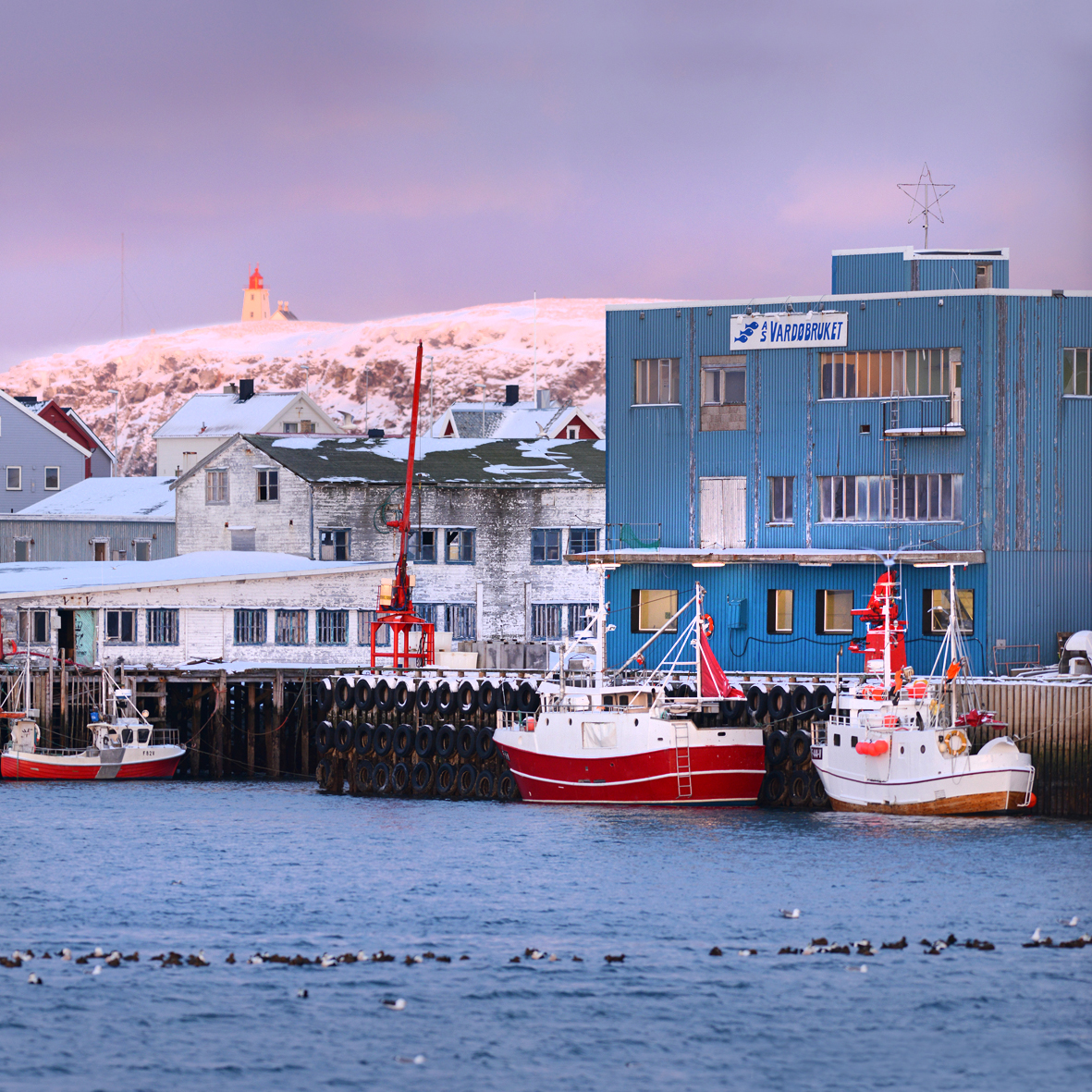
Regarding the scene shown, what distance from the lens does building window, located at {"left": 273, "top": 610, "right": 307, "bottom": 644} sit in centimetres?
7994

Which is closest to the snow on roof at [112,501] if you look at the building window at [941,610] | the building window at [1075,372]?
the building window at [941,610]

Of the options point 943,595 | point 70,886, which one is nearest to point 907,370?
point 943,595

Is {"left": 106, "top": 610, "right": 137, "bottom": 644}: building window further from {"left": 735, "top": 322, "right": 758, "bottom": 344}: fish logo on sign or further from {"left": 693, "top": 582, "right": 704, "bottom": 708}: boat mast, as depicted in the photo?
{"left": 735, "top": 322, "right": 758, "bottom": 344}: fish logo on sign

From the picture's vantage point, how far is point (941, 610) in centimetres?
5947

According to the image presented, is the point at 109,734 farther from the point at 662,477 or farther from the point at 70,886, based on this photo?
the point at 70,886

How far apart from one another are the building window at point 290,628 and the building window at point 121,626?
17.9ft

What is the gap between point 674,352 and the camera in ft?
209

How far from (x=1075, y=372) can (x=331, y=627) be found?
32.6 meters

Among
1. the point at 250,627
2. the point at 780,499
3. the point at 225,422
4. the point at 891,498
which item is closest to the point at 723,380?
the point at 780,499

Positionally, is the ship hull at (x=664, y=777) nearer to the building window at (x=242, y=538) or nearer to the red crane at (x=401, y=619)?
the red crane at (x=401, y=619)

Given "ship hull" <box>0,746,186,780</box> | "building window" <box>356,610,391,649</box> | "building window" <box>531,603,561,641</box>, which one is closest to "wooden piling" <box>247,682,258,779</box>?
"ship hull" <box>0,746,186,780</box>

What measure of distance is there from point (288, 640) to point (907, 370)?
2951 centimetres

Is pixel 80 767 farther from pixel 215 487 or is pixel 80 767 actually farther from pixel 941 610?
pixel 941 610

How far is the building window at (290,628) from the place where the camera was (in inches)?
3147
